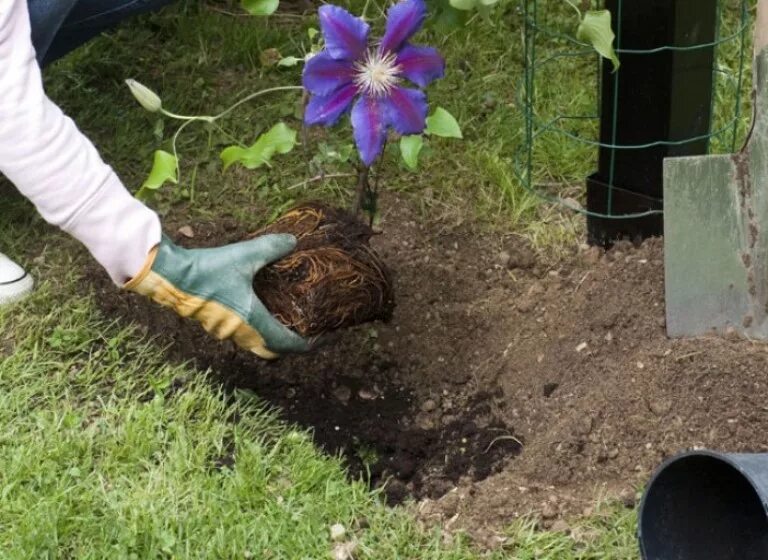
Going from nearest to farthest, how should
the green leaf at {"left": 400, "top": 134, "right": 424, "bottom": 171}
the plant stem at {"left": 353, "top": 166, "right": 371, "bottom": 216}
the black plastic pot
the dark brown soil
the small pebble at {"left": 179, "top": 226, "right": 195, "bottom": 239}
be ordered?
the black plastic pot, the dark brown soil, the green leaf at {"left": 400, "top": 134, "right": 424, "bottom": 171}, the plant stem at {"left": 353, "top": 166, "right": 371, "bottom": 216}, the small pebble at {"left": 179, "top": 226, "right": 195, "bottom": 239}

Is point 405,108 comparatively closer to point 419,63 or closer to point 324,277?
point 419,63

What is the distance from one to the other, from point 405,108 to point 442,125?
0.10 metres

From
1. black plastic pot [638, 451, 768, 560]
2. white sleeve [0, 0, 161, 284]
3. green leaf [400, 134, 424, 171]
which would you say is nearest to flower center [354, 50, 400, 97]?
green leaf [400, 134, 424, 171]

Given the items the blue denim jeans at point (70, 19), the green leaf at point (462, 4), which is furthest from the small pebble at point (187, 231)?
the green leaf at point (462, 4)

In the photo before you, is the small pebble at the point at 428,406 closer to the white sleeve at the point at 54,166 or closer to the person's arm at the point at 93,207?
the person's arm at the point at 93,207

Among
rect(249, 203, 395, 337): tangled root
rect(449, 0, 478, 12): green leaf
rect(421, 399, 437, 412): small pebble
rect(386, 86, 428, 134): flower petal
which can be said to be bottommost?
rect(421, 399, 437, 412): small pebble

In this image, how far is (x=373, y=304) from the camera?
2.38m

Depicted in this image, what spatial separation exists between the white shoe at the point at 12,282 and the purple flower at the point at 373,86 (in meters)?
0.87

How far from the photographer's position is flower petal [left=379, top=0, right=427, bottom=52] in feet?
6.79

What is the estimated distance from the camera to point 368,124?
7.07 feet

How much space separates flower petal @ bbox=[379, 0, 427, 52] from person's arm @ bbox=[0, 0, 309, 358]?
19.7 inches

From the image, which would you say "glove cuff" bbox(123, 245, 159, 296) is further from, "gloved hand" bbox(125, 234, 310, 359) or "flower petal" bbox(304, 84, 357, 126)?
"flower petal" bbox(304, 84, 357, 126)

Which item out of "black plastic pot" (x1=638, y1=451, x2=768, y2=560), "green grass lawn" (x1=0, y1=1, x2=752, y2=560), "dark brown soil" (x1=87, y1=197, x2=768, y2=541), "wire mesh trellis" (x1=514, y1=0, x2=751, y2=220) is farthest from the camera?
"wire mesh trellis" (x1=514, y1=0, x2=751, y2=220)

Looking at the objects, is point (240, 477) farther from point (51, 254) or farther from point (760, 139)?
point (760, 139)
